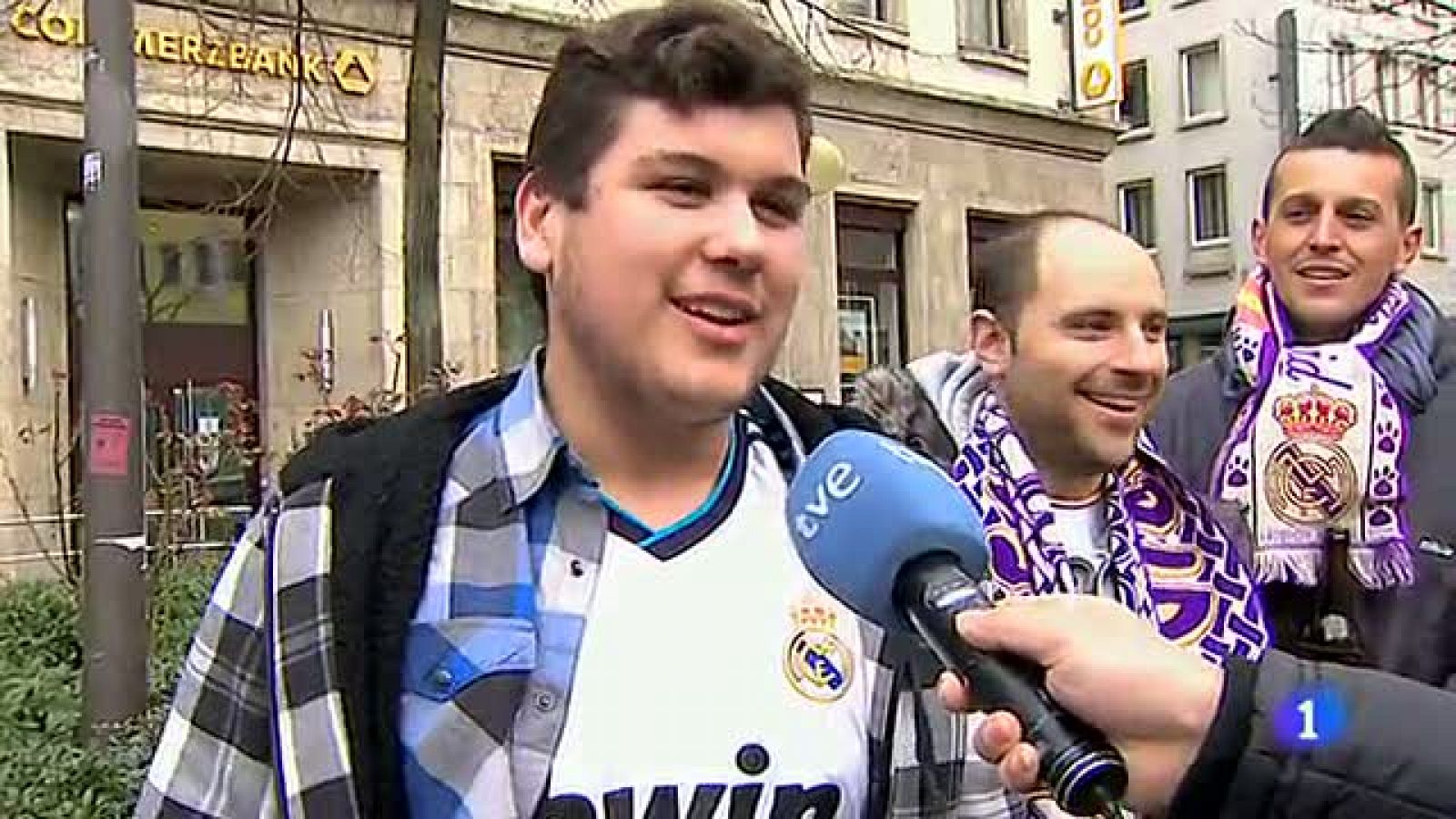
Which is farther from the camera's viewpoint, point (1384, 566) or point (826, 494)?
point (1384, 566)

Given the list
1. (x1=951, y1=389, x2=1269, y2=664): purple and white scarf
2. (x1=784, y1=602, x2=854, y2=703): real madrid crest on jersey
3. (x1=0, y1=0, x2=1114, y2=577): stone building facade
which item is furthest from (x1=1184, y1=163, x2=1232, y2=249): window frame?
(x1=784, y1=602, x2=854, y2=703): real madrid crest on jersey

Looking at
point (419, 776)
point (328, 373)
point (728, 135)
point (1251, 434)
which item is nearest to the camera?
point (419, 776)

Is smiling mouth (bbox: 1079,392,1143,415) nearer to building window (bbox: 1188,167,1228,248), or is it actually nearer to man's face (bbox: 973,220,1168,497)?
man's face (bbox: 973,220,1168,497)

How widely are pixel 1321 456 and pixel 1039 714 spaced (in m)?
2.15

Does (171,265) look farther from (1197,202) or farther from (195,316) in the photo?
(1197,202)

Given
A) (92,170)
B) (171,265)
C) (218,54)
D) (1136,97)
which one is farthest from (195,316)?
(1136,97)

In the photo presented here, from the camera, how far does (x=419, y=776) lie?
1796 millimetres

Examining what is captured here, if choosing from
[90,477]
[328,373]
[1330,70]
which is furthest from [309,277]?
[1330,70]

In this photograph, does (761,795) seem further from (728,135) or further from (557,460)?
(728,135)

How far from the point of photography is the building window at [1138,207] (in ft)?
111

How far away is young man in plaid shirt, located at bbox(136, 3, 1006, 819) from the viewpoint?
1812 millimetres

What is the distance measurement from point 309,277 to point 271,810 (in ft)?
A: 41.4

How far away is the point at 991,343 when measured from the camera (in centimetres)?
294

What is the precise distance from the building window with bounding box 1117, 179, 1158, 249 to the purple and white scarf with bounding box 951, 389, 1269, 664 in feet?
104
